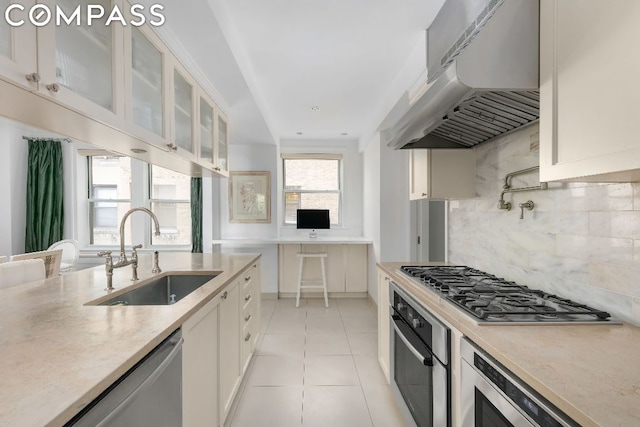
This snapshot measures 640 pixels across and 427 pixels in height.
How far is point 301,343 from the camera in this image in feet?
10.1

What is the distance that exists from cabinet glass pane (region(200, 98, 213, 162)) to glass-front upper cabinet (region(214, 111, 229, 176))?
12 cm

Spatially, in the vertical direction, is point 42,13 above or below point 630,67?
above

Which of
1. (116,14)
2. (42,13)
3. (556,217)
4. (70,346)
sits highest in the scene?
(116,14)

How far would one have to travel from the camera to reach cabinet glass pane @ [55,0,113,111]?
1.08m

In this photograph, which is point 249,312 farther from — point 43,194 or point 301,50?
point 43,194

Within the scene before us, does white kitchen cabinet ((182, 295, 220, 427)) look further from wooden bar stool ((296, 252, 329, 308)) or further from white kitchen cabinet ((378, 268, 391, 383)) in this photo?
wooden bar stool ((296, 252, 329, 308))

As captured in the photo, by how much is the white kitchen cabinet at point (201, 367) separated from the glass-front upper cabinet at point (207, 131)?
1.33 meters

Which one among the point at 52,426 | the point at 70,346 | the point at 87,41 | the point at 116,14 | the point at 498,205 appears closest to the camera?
the point at 52,426

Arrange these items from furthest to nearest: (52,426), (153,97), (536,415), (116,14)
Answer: (153,97) < (116,14) < (536,415) < (52,426)

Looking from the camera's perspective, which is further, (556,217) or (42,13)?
(556,217)

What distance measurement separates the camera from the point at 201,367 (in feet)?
4.65

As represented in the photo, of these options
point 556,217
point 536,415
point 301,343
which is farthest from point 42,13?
point 301,343

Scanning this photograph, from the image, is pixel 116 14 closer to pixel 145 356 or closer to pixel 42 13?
pixel 42 13

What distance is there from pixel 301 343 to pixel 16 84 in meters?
2.83
